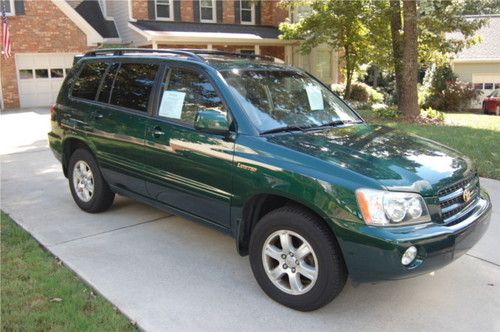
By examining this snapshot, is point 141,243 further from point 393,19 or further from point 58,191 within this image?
point 393,19

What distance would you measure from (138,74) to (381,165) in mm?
2726

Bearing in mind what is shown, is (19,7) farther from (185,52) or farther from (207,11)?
(185,52)

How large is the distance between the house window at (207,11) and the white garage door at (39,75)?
22.7 ft

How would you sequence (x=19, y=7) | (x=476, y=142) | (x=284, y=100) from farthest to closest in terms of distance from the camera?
1. (x=19, y=7)
2. (x=476, y=142)
3. (x=284, y=100)

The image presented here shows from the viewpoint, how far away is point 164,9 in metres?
23.4

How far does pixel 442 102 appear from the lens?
26.1 m

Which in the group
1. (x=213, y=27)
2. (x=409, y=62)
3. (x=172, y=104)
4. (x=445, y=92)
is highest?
(x=213, y=27)

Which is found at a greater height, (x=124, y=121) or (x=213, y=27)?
(x=213, y=27)

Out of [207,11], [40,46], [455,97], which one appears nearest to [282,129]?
[40,46]

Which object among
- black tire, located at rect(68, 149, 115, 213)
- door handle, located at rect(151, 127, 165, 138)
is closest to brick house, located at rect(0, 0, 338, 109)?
black tire, located at rect(68, 149, 115, 213)

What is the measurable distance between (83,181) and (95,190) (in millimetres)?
304

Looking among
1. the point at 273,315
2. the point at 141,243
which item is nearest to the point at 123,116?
the point at 141,243

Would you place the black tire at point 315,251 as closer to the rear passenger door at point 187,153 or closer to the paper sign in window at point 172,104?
the rear passenger door at point 187,153

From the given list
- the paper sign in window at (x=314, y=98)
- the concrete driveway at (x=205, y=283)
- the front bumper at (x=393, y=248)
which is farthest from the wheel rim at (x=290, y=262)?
the paper sign in window at (x=314, y=98)
